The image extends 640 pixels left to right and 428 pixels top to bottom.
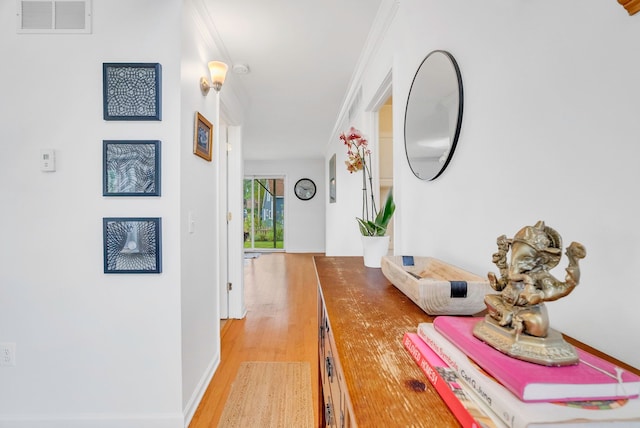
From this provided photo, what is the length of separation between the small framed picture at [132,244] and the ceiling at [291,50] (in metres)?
1.37

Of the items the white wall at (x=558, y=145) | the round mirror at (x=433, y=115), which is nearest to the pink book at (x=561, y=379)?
the white wall at (x=558, y=145)

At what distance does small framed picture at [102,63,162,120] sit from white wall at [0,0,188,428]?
41mm

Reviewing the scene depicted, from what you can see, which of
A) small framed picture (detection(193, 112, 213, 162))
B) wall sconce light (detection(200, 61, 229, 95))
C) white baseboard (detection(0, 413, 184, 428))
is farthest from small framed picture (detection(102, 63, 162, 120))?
white baseboard (detection(0, 413, 184, 428))

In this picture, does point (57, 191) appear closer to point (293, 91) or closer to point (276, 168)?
point (293, 91)

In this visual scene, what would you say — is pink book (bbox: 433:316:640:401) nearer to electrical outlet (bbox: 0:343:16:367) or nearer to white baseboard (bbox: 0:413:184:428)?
white baseboard (bbox: 0:413:184:428)

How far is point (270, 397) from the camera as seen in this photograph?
6.26 ft

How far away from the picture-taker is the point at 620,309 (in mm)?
532

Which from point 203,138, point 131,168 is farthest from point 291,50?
point 131,168

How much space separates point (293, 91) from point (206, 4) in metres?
1.47

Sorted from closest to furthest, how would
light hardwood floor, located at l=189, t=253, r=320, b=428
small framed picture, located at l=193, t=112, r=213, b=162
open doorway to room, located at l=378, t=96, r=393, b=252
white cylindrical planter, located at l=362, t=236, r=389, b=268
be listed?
white cylindrical planter, located at l=362, t=236, r=389, b=268, small framed picture, located at l=193, t=112, r=213, b=162, light hardwood floor, located at l=189, t=253, r=320, b=428, open doorway to room, located at l=378, t=96, r=393, b=252

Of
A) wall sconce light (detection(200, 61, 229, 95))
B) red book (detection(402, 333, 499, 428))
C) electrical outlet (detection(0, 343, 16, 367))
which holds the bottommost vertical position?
electrical outlet (detection(0, 343, 16, 367))

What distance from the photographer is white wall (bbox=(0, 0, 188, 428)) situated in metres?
1.58

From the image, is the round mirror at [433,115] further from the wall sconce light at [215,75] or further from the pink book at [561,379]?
the wall sconce light at [215,75]

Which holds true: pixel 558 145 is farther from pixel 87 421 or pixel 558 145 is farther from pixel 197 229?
pixel 87 421
